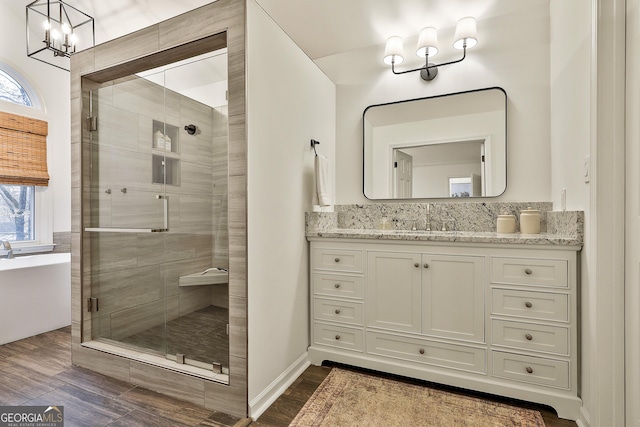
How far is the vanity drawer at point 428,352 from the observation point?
188cm

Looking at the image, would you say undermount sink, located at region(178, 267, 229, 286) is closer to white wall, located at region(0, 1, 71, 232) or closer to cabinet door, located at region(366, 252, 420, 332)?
cabinet door, located at region(366, 252, 420, 332)

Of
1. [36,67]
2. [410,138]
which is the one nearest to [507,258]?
[410,138]

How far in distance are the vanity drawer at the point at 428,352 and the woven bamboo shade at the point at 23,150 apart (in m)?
3.62

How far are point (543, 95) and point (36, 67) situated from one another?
4.69m

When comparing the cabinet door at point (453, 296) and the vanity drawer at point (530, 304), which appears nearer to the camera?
the vanity drawer at point (530, 304)

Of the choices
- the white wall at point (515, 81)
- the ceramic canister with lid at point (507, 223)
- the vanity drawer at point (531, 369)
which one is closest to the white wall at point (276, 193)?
the white wall at point (515, 81)

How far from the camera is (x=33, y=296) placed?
2.66m

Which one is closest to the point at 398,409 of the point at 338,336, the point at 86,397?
the point at 338,336

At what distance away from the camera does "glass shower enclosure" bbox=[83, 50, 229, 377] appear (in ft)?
6.22

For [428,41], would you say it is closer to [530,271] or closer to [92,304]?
[530,271]

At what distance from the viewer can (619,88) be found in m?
1.40

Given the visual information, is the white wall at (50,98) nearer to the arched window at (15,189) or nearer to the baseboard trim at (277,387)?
the arched window at (15,189)

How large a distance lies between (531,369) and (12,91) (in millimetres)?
4976

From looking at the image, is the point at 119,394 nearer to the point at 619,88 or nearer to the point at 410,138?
the point at 410,138
